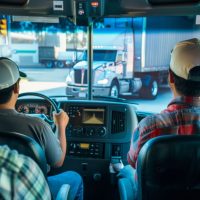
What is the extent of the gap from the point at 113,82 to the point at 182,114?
60.4 inches

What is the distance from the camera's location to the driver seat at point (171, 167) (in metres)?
1.64

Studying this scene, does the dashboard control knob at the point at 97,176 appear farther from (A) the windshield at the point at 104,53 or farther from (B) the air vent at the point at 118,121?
(A) the windshield at the point at 104,53

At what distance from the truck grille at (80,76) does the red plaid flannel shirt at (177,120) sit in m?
1.47

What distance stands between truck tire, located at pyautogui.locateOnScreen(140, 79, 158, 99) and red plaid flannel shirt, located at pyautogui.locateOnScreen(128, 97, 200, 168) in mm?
1443

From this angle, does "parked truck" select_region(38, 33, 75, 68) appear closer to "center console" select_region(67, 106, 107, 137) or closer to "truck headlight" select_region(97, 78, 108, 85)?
"truck headlight" select_region(97, 78, 108, 85)

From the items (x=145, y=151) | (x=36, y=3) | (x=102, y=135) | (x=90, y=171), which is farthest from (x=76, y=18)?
(x=145, y=151)

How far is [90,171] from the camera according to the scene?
2930 millimetres

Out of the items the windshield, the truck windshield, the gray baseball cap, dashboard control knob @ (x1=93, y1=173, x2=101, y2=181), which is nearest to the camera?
the gray baseball cap

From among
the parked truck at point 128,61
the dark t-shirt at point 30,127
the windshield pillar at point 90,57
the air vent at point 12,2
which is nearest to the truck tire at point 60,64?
the parked truck at point 128,61

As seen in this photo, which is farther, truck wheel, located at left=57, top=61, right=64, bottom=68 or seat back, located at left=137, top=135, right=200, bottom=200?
truck wheel, located at left=57, top=61, right=64, bottom=68

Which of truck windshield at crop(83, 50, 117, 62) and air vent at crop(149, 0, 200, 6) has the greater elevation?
air vent at crop(149, 0, 200, 6)

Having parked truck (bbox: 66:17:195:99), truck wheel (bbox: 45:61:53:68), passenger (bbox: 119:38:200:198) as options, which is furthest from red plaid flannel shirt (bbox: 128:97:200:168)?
truck wheel (bbox: 45:61:53:68)

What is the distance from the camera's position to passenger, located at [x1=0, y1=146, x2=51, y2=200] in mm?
980

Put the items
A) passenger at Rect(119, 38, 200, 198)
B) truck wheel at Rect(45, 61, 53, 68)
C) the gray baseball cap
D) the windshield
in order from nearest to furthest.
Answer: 1. passenger at Rect(119, 38, 200, 198)
2. the gray baseball cap
3. the windshield
4. truck wheel at Rect(45, 61, 53, 68)
